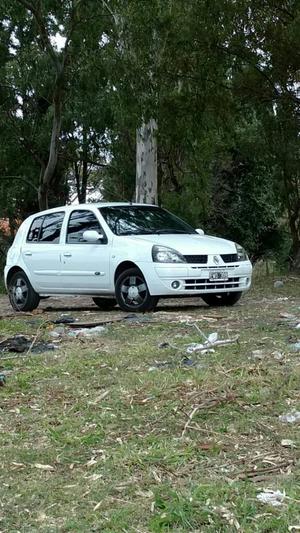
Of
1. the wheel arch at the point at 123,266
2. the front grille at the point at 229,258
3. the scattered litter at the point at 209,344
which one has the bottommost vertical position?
the scattered litter at the point at 209,344

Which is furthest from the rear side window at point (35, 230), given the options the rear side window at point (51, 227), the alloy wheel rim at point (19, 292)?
the alloy wheel rim at point (19, 292)

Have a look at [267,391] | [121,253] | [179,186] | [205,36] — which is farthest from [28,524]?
[179,186]

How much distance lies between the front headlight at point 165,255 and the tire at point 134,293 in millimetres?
362

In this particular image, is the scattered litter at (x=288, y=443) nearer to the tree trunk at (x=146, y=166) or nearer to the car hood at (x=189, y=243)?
the car hood at (x=189, y=243)

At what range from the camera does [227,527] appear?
3037 mm

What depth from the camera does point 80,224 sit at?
10.6m

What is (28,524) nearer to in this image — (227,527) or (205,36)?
(227,527)

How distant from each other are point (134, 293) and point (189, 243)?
1047 millimetres

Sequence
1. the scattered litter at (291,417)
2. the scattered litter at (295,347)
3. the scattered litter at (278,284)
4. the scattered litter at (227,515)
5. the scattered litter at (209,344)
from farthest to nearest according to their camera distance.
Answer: the scattered litter at (278,284), the scattered litter at (209,344), the scattered litter at (295,347), the scattered litter at (291,417), the scattered litter at (227,515)

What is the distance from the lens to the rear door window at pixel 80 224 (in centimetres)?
1042

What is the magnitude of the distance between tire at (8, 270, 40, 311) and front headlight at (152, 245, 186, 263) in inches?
108

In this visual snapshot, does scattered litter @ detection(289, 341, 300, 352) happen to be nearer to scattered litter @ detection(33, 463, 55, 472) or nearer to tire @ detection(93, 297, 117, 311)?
scattered litter @ detection(33, 463, 55, 472)

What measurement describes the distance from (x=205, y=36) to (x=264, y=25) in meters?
1.22

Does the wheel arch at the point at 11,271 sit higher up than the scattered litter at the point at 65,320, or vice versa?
the wheel arch at the point at 11,271
